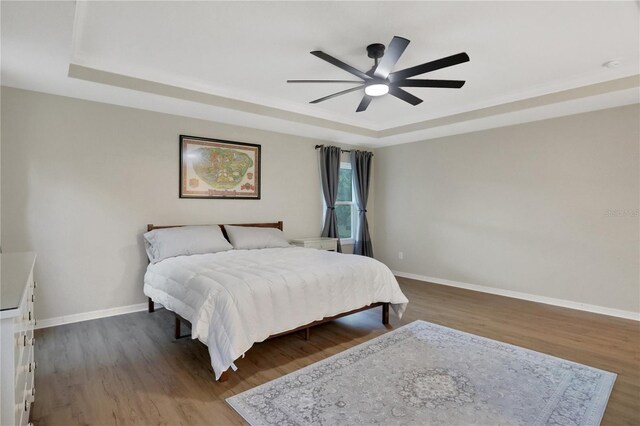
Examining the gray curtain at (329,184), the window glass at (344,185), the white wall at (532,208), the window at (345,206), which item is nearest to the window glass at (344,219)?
the window at (345,206)

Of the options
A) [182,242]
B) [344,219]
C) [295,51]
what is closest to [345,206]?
[344,219]

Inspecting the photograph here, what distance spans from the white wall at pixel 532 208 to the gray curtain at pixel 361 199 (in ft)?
1.79

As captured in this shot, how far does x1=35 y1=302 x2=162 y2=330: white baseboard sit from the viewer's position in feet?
11.1

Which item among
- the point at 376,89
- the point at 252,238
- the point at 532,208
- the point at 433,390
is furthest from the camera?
the point at 532,208

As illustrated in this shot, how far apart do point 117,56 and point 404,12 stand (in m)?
2.53

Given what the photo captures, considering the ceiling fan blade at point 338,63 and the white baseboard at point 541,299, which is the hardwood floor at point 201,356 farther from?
the ceiling fan blade at point 338,63

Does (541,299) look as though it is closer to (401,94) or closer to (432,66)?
(401,94)

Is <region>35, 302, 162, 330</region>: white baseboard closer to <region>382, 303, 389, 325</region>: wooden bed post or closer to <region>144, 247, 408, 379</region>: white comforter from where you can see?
<region>144, 247, 408, 379</region>: white comforter

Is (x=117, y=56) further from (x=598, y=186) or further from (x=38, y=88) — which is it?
(x=598, y=186)

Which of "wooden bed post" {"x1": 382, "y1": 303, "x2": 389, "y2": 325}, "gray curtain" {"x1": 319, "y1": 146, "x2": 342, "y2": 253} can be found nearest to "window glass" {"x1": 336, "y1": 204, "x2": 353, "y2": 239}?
"gray curtain" {"x1": 319, "y1": 146, "x2": 342, "y2": 253}

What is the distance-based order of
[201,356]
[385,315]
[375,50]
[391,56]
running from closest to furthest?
[391,56] → [201,356] → [375,50] → [385,315]

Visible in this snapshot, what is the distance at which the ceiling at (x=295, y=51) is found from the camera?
93.4 inches

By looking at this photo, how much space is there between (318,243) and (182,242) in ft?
6.94

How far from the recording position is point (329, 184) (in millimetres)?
5688
